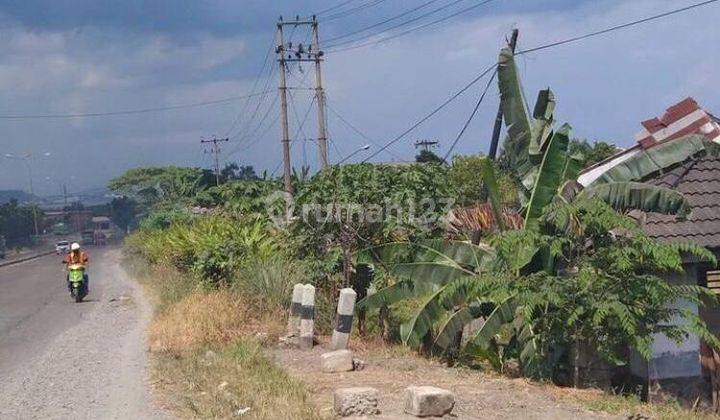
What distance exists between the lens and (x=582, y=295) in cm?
1047

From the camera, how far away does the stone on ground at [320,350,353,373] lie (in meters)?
10.9

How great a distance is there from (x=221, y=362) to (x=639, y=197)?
589 centimetres

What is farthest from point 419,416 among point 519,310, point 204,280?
point 204,280

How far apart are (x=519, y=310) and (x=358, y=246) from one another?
11.0 feet

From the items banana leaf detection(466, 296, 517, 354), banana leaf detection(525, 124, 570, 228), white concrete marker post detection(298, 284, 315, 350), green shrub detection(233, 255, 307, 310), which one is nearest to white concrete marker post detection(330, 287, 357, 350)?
white concrete marker post detection(298, 284, 315, 350)

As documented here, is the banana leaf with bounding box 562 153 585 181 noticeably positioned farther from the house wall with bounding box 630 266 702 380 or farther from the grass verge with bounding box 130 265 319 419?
the grass verge with bounding box 130 265 319 419

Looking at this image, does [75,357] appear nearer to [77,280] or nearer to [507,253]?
[507,253]

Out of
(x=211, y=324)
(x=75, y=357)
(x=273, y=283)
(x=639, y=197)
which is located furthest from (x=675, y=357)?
(x=75, y=357)

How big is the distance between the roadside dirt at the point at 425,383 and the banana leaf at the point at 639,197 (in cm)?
279

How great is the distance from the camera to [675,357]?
12.7m

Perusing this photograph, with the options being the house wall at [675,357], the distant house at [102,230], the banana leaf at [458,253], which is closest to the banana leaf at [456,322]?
the banana leaf at [458,253]

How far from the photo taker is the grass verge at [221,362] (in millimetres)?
8672

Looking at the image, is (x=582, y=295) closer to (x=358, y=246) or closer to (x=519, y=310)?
(x=519, y=310)

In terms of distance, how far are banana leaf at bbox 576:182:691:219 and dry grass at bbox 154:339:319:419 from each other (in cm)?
485
